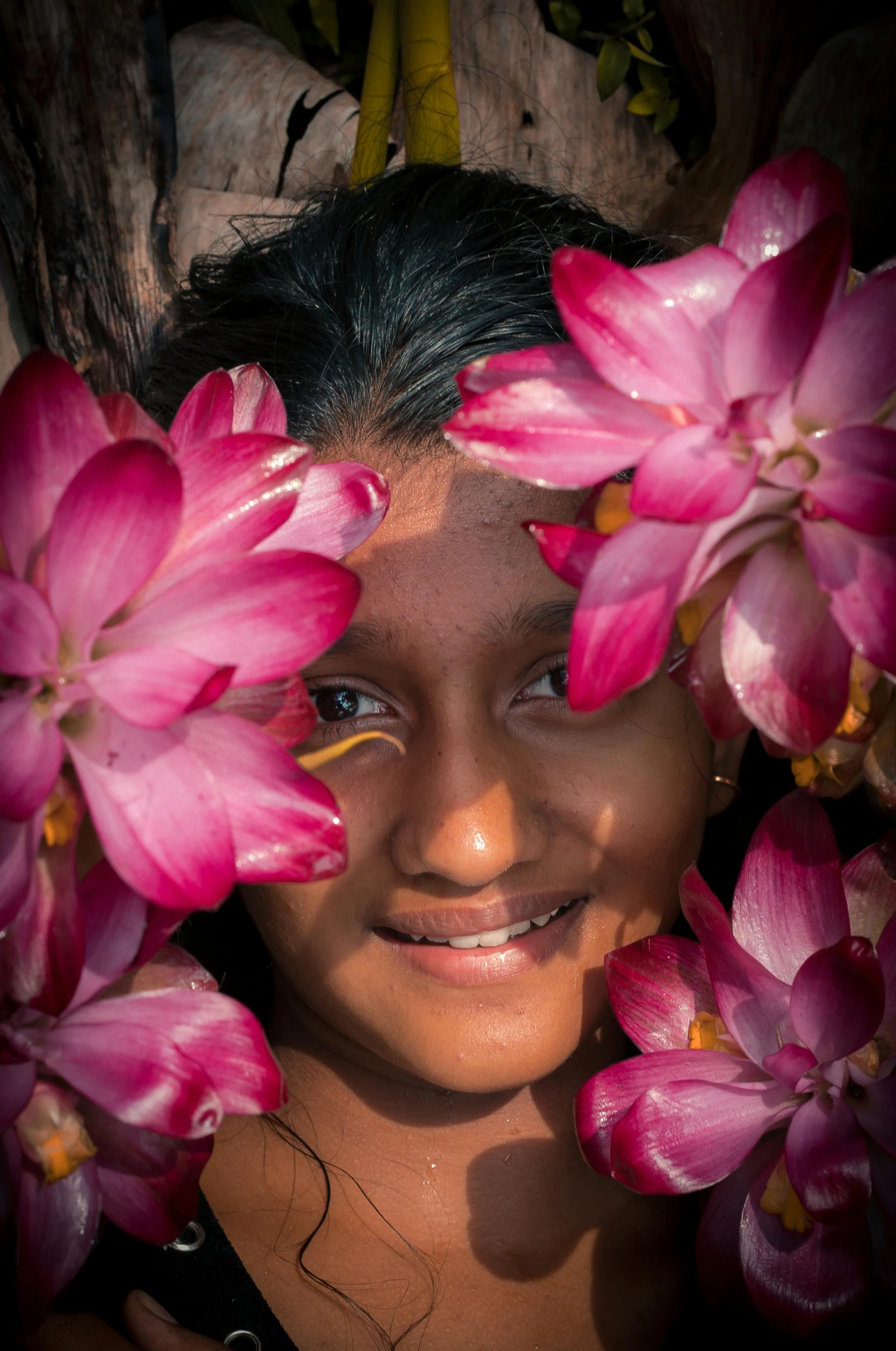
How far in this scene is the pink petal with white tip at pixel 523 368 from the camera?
57 centimetres

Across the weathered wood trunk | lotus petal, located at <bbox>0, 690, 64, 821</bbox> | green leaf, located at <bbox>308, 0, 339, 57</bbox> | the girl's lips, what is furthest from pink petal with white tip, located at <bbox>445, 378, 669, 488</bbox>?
green leaf, located at <bbox>308, 0, 339, 57</bbox>

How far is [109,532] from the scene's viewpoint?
0.54 m

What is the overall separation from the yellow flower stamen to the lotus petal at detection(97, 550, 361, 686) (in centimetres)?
8

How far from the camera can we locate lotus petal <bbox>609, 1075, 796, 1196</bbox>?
0.70 metres

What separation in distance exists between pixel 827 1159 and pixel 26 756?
519 millimetres

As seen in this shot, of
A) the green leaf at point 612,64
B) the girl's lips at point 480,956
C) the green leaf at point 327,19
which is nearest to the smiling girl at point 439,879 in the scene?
the girl's lips at point 480,956

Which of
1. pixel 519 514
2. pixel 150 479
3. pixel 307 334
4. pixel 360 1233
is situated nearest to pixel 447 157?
pixel 307 334

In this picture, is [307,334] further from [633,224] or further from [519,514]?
[633,224]

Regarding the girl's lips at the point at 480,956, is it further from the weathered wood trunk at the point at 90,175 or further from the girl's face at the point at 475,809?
the weathered wood trunk at the point at 90,175

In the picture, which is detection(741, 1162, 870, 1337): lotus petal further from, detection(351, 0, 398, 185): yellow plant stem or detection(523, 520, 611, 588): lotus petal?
detection(351, 0, 398, 185): yellow plant stem

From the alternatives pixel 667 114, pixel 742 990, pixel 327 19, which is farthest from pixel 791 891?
pixel 327 19

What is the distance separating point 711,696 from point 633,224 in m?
0.90

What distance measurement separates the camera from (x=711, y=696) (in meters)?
0.60

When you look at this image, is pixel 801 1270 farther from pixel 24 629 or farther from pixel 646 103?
pixel 646 103
